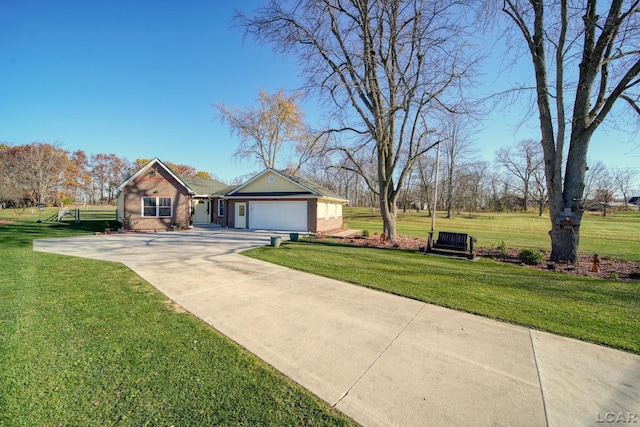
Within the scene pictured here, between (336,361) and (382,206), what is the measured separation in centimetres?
1109

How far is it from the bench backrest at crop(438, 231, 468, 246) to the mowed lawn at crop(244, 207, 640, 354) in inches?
36.3

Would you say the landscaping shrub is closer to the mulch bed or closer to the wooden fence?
the mulch bed

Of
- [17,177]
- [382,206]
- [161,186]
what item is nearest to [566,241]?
[382,206]

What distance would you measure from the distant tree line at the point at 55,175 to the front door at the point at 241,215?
19.7m

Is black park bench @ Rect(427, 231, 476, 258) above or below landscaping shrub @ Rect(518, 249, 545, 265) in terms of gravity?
above

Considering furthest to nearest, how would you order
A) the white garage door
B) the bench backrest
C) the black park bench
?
the white garage door < the bench backrest < the black park bench

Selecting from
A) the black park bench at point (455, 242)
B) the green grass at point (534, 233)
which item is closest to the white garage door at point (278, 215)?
the green grass at point (534, 233)

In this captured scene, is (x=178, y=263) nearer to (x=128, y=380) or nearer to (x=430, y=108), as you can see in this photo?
(x=128, y=380)

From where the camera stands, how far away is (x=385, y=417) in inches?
95.4

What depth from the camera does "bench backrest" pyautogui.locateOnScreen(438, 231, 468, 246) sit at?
1024 centimetres

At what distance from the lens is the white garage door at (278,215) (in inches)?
740

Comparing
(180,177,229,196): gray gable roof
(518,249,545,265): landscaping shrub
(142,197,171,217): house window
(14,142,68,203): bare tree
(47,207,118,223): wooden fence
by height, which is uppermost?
(14,142,68,203): bare tree

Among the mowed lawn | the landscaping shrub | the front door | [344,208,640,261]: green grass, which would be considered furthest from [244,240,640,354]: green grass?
the front door

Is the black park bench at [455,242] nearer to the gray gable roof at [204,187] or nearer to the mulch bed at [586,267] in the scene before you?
the mulch bed at [586,267]
